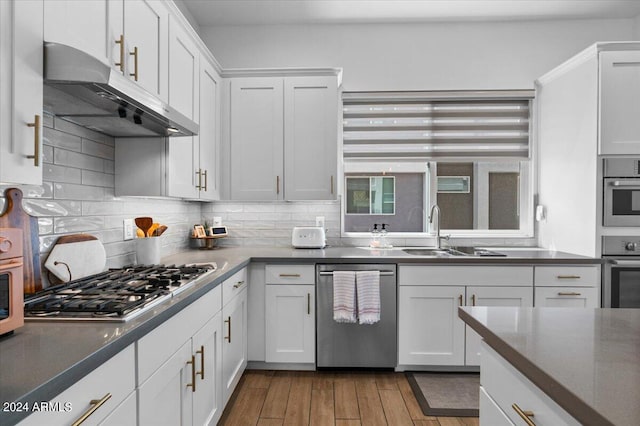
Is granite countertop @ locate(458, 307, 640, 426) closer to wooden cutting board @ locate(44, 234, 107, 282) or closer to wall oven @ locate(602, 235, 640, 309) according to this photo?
wooden cutting board @ locate(44, 234, 107, 282)

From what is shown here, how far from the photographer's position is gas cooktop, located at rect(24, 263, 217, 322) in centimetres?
118

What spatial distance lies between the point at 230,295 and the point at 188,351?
72cm

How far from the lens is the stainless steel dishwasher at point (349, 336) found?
9.12 ft

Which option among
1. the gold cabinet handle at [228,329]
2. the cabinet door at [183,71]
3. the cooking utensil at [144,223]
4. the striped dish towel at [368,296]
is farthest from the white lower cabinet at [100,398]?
the striped dish towel at [368,296]

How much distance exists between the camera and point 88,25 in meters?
1.42

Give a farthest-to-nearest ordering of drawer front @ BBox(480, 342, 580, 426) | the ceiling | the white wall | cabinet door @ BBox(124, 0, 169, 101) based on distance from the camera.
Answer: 1. the white wall
2. the ceiling
3. cabinet door @ BBox(124, 0, 169, 101)
4. drawer front @ BBox(480, 342, 580, 426)

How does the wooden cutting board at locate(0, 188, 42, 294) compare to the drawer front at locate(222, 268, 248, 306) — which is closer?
the wooden cutting board at locate(0, 188, 42, 294)

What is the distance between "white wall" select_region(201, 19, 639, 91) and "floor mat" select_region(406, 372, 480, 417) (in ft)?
8.03

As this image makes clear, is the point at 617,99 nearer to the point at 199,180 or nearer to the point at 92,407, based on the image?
the point at 199,180

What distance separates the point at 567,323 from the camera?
1028 mm

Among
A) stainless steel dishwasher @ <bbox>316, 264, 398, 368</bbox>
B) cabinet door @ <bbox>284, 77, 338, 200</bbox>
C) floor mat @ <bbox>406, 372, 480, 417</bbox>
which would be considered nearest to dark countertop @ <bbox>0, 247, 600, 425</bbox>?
stainless steel dishwasher @ <bbox>316, 264, 398, 368</bbox>

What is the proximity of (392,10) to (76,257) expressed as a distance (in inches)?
118

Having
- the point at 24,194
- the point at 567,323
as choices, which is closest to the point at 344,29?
the point at 24,194

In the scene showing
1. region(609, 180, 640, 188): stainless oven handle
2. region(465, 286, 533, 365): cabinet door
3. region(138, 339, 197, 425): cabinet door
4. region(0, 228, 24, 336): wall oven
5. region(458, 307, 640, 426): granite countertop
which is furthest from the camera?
region(465, 286, 533, 365): cabinet door
